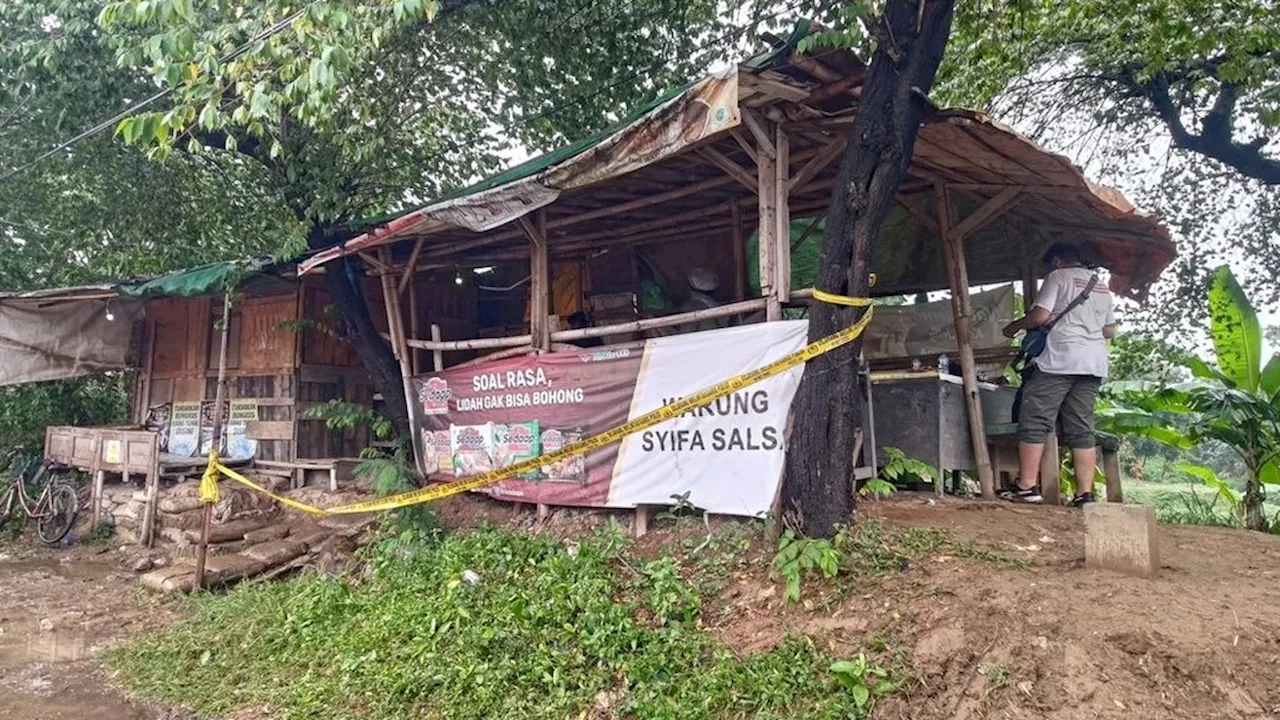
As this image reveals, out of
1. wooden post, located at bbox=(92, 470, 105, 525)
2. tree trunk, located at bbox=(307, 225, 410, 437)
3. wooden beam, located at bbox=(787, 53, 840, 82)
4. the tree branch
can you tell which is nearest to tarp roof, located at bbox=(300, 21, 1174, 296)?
wooden beam, located at bbox=(787, 53, 840, 82)

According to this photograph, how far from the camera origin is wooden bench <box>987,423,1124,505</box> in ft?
17.6

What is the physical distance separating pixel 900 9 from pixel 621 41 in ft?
15.4

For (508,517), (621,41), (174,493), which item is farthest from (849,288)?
(174,493)

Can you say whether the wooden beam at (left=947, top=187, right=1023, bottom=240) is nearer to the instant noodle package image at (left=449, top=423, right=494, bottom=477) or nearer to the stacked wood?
the instant noodle package image at (left=449, top=423, right=494, bottom=477)

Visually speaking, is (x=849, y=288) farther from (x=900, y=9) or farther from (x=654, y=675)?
(x=654, y=675)

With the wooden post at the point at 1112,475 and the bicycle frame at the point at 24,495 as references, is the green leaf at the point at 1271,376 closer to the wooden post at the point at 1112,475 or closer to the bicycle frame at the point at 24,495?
the wooden post at the point at 1112,475

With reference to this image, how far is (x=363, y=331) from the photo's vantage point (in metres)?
7.64

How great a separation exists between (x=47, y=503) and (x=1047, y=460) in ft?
38.4

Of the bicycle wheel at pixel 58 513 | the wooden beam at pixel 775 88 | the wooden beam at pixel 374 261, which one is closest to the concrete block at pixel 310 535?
the wooden beam at pixel 374 261

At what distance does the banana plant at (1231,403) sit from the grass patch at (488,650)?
312cm

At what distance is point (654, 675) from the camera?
365cm

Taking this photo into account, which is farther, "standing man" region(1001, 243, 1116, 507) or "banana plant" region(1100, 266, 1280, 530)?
"banana plant" region(1100, 266, 1280, 530)

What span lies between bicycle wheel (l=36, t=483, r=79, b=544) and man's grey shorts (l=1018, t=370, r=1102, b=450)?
11.1 m

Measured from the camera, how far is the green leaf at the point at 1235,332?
5539 millimetres
